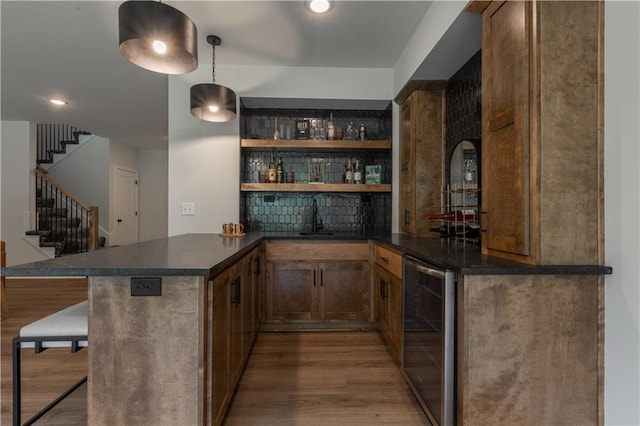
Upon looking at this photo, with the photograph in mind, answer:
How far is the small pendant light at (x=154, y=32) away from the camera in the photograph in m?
1.52

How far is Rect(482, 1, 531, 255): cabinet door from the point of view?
1.55 meters

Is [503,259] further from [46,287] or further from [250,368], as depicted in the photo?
Result: [46,287]

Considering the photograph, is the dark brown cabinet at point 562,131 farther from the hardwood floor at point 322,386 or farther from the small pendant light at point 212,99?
the small pendant light at point 212,99

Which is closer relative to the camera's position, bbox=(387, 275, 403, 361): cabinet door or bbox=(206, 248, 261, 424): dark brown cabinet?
bbox=(206, 248, 261, 424): dark brown cabinet

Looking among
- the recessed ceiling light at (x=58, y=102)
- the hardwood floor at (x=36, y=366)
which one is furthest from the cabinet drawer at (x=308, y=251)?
the recessed ceiling light at (x=58, y=102)

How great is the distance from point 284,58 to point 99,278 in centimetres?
269

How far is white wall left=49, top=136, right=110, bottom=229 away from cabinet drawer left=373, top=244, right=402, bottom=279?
6808 mm

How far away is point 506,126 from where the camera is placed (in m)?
1.67

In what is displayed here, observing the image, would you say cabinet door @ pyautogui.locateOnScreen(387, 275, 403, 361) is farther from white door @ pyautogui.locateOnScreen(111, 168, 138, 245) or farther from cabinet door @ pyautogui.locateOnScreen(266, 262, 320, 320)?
white door @ pyautogui.locateOnScreen(111, 168, 138, 245)

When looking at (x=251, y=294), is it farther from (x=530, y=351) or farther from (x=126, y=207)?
(x=126, y=207)

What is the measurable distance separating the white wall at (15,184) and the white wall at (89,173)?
4.86 feet

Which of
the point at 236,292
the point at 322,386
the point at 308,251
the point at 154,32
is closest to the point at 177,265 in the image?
the point at 236,292

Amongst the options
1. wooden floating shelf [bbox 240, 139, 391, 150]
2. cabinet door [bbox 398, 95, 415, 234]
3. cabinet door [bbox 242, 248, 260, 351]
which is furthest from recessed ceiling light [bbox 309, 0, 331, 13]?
cabinet door [bbox 242, 248, 260, 351]

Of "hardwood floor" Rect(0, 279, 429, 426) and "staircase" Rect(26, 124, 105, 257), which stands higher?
"staircase" Rect(26, 124, 105, 257)
